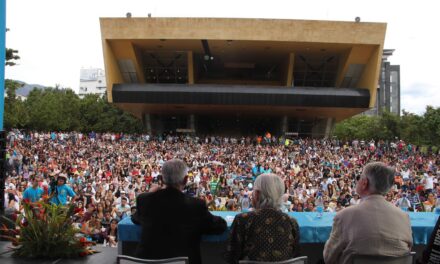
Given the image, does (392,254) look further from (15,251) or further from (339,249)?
(15,251)

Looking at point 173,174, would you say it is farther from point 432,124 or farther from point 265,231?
point 432,124

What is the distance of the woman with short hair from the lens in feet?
10.8

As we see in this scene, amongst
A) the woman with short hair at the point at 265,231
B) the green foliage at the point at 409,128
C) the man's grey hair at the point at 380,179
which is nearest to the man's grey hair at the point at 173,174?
the woman with short hair at the point at 265,231

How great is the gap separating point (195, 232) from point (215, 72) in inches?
1734

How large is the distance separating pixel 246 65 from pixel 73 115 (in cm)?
3199

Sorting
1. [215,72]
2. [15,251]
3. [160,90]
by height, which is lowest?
[15,251]

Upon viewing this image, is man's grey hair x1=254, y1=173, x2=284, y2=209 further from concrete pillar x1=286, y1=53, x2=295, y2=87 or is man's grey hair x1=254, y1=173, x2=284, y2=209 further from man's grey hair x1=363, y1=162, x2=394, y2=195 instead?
concrete pillar x1=286, y1=53, x2=295, y2=87

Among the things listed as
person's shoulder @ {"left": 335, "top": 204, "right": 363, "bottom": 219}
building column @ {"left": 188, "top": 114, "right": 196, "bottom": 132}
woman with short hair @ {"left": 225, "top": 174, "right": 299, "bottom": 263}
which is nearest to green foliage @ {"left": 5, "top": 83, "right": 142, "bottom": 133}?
building column @ {"left": 188, "top": 114, "right": 196, "bottom": 132}

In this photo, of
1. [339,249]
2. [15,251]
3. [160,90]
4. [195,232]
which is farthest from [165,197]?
[160,90]

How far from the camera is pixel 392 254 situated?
3162 mm

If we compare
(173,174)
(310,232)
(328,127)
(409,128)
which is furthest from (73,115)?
(173,174)

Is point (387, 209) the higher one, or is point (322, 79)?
point (322, 79)

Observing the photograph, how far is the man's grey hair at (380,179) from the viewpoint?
331 centimetres

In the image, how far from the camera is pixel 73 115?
63094mm
